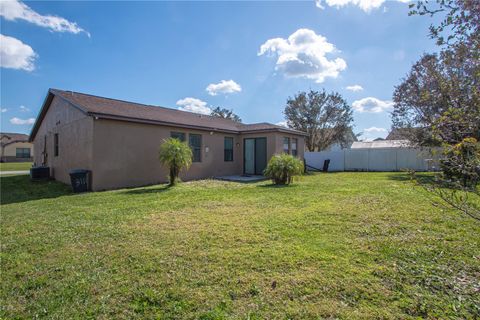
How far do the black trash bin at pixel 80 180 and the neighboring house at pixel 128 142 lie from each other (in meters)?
0.32

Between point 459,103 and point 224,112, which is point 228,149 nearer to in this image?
point 459,103

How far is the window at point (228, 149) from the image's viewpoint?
48.8ft

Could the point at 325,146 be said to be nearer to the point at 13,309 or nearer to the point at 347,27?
the point at 347,27

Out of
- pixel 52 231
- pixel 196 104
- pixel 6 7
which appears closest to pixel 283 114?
pixel 196 104

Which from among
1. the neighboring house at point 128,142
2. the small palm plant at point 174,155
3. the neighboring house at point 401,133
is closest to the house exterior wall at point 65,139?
the neighboring house at point 128,142

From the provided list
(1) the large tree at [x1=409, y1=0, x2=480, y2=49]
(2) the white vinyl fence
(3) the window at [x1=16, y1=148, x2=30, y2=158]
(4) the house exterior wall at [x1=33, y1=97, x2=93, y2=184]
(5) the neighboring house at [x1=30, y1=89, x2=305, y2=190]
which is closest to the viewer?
(1) the large tree at [x1=409, y1=0, x2=480, y2=49]

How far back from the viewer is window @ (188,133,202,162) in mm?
13106

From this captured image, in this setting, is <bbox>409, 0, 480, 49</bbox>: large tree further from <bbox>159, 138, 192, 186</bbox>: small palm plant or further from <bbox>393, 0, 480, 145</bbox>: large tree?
<bbox>159, 138, 192, 186</bbox>: small palm plant

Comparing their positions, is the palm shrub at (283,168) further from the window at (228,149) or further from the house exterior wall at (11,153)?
the house exterior wall at (11,153)

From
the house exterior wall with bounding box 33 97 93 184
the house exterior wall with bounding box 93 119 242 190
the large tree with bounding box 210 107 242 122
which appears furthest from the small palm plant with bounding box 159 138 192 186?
the large tree with bounding box 210 107 242 122

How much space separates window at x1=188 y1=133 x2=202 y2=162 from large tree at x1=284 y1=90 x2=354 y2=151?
59.7 feet

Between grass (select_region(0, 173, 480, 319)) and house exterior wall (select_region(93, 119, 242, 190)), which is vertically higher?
house exterior wall (select_region(93, 119, 242, 190))

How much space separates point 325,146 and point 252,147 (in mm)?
17302

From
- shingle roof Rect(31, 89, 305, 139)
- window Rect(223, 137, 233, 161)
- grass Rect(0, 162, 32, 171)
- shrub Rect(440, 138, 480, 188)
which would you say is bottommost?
grass Rect(0, 162, 32, 171)
